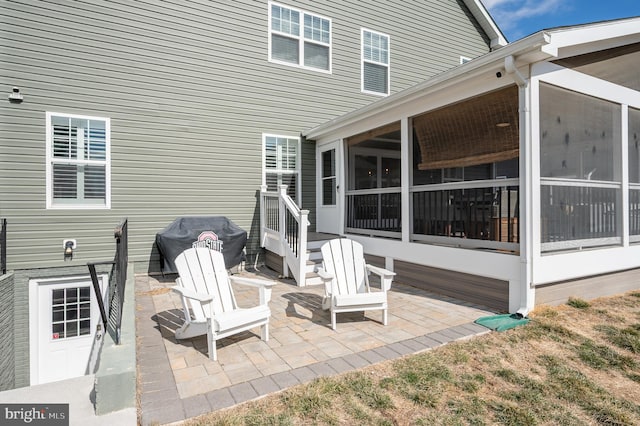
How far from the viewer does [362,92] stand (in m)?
8.87

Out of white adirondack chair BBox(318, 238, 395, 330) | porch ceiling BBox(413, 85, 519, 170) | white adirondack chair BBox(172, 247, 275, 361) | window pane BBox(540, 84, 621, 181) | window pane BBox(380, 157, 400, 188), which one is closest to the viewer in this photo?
white adirondack chair BBox(172, 247, 275, 361)

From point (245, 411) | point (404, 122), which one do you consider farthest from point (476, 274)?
point (245, 411)

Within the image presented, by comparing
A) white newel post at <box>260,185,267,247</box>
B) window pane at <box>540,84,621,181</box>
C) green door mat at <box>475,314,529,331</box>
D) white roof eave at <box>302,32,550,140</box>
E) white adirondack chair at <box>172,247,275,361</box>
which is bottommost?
green door mat at <box>475,314,529,331</box>

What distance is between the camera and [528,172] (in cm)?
408

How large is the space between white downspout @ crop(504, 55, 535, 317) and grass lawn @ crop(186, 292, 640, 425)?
568 millimetres

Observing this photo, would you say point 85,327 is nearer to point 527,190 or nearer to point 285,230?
point 285,230

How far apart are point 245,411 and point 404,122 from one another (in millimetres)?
4824

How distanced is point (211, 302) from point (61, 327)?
15.6ft

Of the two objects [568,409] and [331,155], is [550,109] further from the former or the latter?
[331,155]

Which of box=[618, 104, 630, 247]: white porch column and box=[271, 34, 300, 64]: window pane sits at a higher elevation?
box=[271, 34, 300, 64]: window pane

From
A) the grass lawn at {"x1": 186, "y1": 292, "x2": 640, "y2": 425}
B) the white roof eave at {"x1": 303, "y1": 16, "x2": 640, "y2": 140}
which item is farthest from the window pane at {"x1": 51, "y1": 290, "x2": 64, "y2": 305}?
the white roof eave at {"x1": 303, "y1": 16, "x2": 640, "y2": 140}

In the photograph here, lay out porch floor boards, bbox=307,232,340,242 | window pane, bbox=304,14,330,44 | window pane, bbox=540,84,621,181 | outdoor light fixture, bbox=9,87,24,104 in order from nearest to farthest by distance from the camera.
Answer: window pane, bbox=540,84,621,181 < outdoor light fixture, bbox=9,87,24,104 < porch floor boards, bbox=307,232,340,242 < window pane, bbox=304,14,330,44

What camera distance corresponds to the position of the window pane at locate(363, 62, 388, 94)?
8938 mm

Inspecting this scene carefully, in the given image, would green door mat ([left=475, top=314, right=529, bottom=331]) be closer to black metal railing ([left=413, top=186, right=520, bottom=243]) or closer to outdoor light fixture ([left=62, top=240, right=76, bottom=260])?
black metal railing ([left=413, top=186, right=520, bottom=243])
